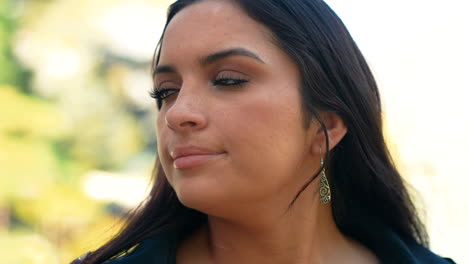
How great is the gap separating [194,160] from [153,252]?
0.46 m

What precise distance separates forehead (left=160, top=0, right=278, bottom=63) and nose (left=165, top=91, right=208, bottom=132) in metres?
0.17

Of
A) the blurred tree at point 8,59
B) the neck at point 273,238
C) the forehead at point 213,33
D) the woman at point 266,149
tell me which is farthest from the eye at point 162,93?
the blurred tree at point 8,59

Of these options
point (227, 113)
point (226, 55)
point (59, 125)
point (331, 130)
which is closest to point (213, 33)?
point (226, 55)

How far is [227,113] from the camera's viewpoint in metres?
1.95

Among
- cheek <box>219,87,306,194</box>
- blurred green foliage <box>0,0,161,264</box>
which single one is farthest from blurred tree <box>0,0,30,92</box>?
cheek <box>219,87,306,194</box>

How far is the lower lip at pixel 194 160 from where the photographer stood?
6.36 ft

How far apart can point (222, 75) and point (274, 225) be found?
575 mm

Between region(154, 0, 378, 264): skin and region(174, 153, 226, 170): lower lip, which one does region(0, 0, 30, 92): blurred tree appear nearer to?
region(154, 0, 378, 264): skin

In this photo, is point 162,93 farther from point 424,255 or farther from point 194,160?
point 424,255

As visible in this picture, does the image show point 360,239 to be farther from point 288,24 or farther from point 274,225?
point 288,24

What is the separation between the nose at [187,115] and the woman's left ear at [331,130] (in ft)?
1.60

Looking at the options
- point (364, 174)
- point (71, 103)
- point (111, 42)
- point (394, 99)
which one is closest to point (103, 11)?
point (111, 42)

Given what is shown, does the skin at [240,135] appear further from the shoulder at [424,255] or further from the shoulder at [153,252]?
the shoulder at [424,255]

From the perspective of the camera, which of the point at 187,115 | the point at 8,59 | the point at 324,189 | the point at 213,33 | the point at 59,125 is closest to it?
the point at 187,115
